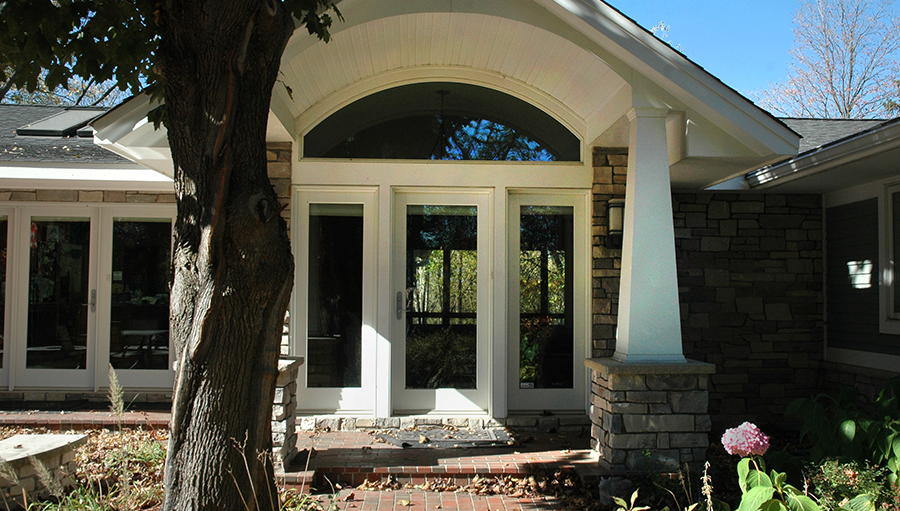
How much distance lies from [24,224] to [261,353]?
565 centimetres

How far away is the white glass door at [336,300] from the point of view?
589 centimetres

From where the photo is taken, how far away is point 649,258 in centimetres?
455

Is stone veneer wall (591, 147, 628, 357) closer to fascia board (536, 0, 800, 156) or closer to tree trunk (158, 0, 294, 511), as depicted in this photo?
fascia board (536, 0, 800, 156)

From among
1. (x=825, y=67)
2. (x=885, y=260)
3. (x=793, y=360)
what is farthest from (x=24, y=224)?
(x=825, y=67)

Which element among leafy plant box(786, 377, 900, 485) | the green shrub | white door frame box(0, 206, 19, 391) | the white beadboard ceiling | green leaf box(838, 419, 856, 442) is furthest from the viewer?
white door frame box(0, 206, 19, 391)

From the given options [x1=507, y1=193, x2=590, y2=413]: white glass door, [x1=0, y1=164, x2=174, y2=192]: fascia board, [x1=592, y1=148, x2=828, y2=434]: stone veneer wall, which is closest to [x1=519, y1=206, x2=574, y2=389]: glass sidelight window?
[x1=507, y1=193, x2=590, y2=413]: white glass door

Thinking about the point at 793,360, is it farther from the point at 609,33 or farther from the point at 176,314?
the point at 176,314

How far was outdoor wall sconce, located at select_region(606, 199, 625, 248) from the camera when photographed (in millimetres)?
5785

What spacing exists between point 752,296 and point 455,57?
3.83 metres

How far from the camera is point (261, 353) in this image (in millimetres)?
2871

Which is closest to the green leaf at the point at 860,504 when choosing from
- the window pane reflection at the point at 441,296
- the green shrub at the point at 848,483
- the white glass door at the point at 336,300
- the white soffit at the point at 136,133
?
the green shrub at the point at 848,483

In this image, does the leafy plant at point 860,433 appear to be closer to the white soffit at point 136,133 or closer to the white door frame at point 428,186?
the white door frame at point 428,186

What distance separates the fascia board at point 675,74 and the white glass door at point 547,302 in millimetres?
1750

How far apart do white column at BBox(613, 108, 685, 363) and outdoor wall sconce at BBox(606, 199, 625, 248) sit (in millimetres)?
1107
